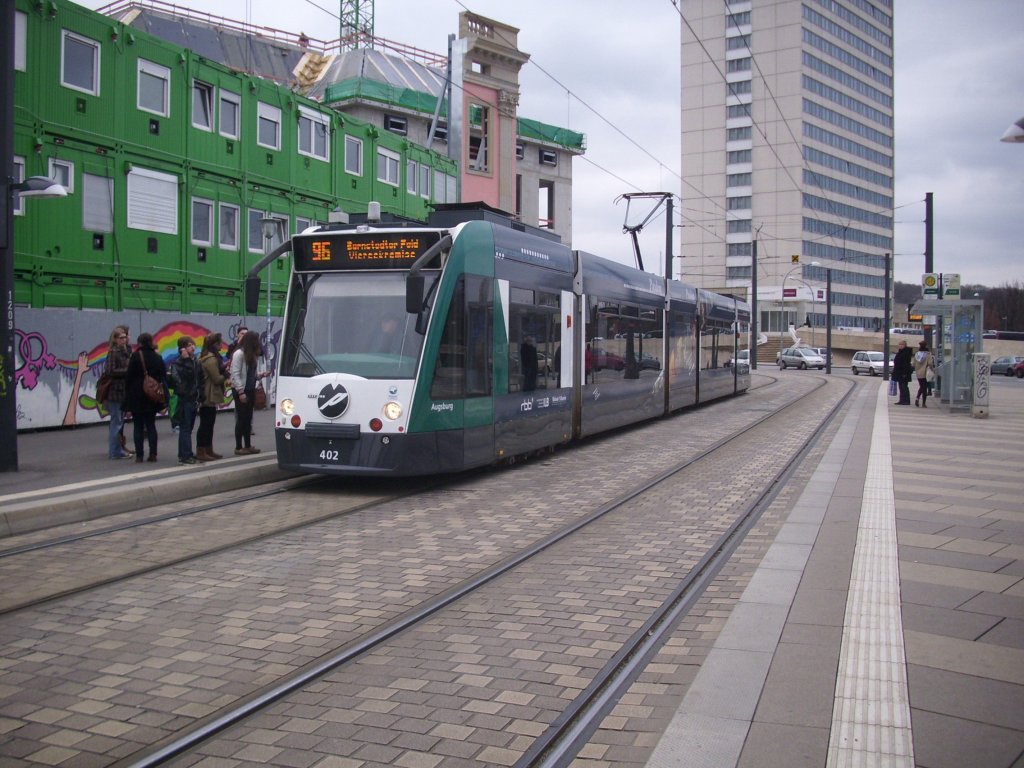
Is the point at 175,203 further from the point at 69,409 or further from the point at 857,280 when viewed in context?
the point at 857,280

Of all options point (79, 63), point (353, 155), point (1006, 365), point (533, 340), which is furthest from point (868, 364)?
point (79, 63)

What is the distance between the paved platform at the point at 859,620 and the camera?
4.12 m

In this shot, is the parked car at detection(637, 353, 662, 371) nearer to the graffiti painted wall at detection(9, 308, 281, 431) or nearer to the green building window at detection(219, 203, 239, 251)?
the graffiti painted wall at detection(9, 308, 281, 431)

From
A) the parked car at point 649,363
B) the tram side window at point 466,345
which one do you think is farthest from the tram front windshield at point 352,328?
the parked car at point 649,363

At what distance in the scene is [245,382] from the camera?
13.1 meters

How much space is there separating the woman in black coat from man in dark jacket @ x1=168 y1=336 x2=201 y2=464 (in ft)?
0.84

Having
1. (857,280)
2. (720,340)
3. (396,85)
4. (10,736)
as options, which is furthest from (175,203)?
(857,280)

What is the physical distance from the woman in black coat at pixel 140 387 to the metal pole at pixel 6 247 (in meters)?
1.38

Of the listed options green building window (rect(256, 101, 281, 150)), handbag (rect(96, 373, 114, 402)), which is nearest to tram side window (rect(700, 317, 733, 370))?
green building window (rect(256, 101, 281, 150))

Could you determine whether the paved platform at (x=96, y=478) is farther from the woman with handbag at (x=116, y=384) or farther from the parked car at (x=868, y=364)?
the parked car at (x=868, y=364)

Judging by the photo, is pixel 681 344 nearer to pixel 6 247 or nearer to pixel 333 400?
pixel 333 400

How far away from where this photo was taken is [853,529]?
8789mm

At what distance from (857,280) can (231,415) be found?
109116 millimetres

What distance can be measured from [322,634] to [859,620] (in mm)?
3319
